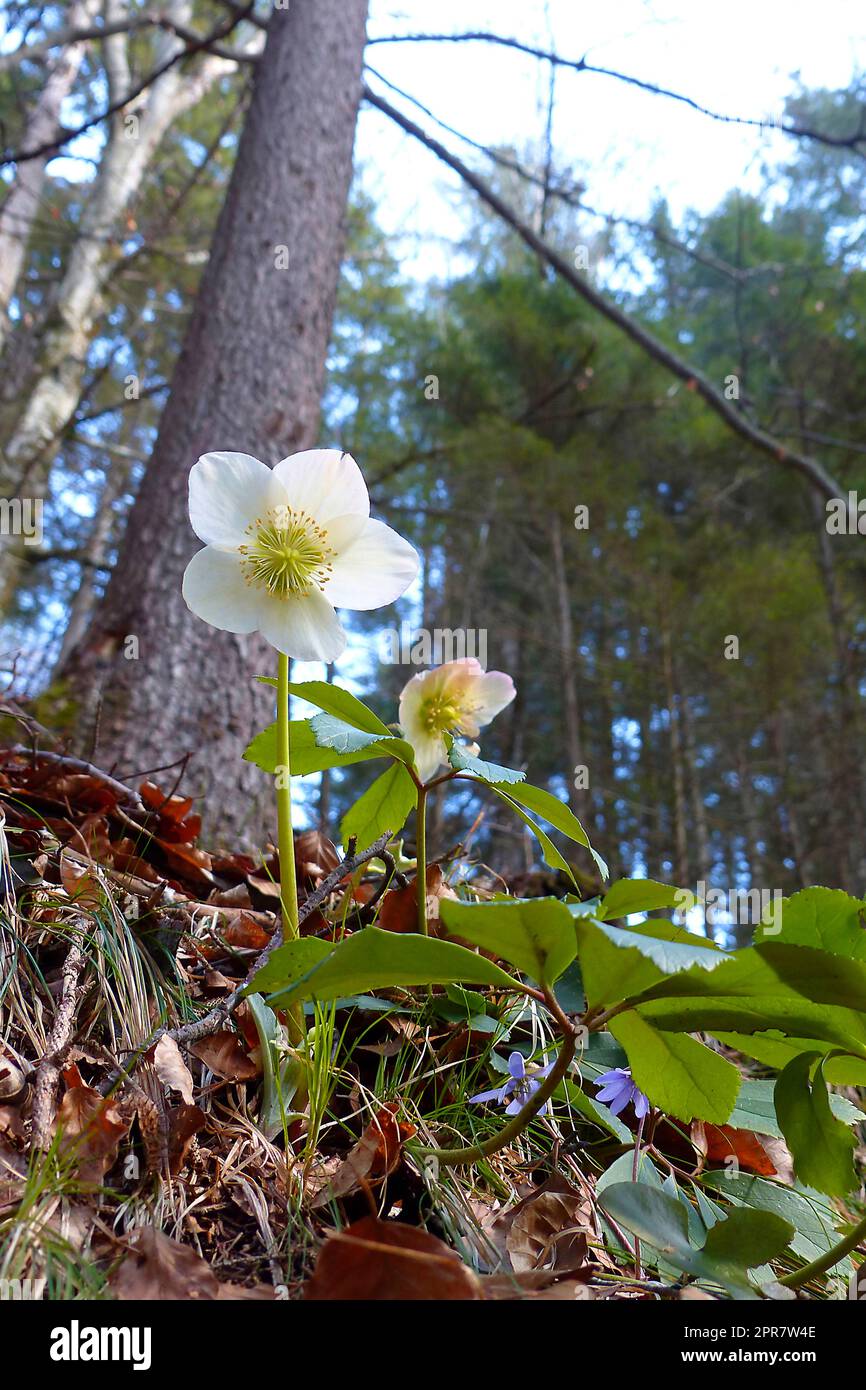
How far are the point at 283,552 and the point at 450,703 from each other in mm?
340

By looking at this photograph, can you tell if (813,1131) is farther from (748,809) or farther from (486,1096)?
(748,809)

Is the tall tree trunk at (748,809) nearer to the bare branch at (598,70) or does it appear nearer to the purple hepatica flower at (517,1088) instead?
the bare branch at (598,70)

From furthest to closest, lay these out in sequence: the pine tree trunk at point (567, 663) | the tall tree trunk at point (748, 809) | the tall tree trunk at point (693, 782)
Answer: the tall tree trunk at point (748, 809) < the tall tree trunk at point (693, 782) < the pine tree trunk at point (567, 663)

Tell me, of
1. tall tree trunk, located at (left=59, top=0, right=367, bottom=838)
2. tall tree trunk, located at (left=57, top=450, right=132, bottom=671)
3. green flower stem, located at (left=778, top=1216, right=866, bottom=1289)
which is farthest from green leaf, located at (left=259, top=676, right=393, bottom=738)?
tall tree trunk, located at (left=57, top=450, right=132, bottom=671)

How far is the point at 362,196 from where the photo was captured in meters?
7.82

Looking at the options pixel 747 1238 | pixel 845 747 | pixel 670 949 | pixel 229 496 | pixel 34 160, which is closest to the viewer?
pixel 670 949

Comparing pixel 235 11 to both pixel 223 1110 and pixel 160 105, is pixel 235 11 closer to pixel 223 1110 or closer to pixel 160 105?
pixel 223 1110

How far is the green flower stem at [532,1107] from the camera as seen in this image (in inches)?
27.0

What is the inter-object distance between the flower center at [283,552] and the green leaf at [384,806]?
240 mm

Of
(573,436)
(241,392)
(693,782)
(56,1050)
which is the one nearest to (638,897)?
(56,1050)

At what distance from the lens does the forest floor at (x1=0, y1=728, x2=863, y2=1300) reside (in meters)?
0.65

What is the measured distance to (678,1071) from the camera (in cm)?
79

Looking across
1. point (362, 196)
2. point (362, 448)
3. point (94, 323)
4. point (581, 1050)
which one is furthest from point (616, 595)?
point (581, 1050)

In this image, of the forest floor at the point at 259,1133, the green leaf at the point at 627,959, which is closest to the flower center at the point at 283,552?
the forest floor at the point at 259,1133
